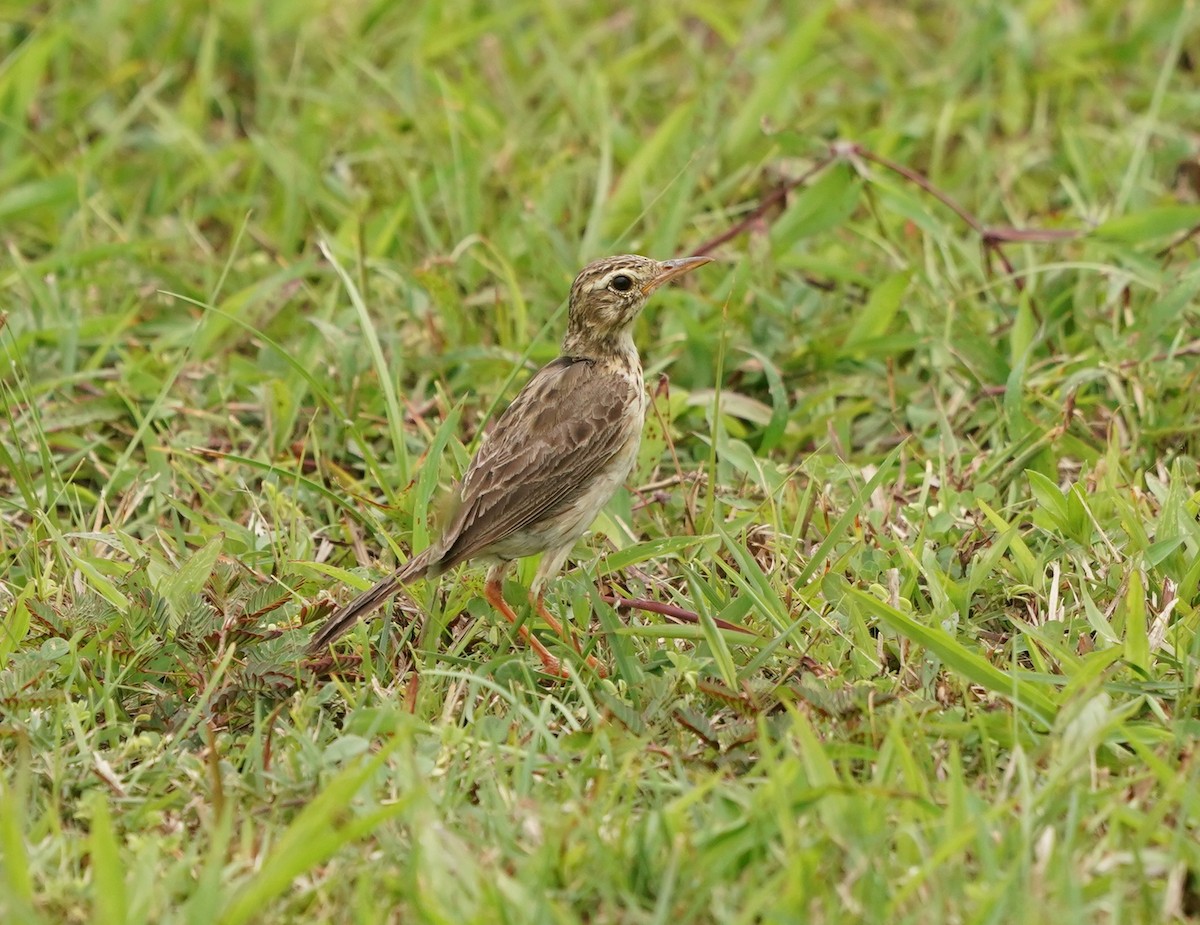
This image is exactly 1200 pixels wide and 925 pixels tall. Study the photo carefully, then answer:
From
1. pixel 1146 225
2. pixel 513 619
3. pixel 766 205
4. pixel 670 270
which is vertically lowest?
pixel 513 619

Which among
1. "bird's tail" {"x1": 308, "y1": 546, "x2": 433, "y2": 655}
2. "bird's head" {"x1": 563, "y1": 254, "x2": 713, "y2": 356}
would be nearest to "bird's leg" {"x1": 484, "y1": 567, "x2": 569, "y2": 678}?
"bird's tail" {"x1": 308, "y1": 546, "x2": 433, "y2": 655}

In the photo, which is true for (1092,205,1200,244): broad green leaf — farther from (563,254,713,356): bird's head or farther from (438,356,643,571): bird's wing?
(438,356,643,571): bird's wing

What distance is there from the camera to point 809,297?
714 cm

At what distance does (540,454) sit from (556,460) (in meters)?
0.07

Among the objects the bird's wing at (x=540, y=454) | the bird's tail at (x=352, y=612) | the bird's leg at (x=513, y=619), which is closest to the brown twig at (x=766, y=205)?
the bird's wing at (x=540, y=454)

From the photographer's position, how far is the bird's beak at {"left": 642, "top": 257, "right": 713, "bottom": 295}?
592 cm

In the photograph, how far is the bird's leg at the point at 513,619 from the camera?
517cm

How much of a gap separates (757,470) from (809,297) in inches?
52.9

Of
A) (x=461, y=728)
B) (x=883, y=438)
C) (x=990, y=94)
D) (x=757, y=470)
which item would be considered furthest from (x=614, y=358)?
(x=990, y=94)

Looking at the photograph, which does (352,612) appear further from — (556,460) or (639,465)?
(639,465)

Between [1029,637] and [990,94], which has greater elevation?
[990,94]

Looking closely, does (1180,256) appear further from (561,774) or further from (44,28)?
(44,28)

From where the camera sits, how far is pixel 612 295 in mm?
5906

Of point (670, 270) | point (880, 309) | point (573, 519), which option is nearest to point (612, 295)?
point (670, 270)
